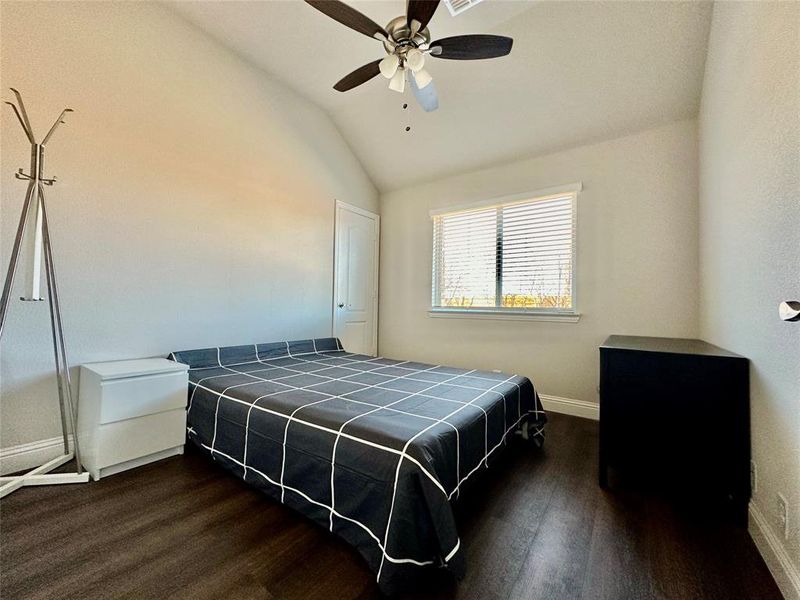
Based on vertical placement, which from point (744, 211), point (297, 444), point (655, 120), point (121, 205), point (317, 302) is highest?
point (655, 120)

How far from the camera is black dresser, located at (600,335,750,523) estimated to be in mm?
1552

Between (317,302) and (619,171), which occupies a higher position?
(619,171)

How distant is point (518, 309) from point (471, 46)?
2.32m

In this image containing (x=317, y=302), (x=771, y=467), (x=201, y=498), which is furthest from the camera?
(x=317, y=302)

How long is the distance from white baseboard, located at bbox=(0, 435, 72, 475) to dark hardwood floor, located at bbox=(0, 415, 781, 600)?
0.30 metres

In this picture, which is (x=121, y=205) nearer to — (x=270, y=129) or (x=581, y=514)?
(x=270, y=129)

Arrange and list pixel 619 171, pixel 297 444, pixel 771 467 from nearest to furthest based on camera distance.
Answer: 1. pixel 771 467
2. pixel 297 444
3. pixel 619 171

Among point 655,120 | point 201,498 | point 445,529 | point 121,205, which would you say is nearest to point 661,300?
point 655,120

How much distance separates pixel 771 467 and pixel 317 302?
11.3 feet

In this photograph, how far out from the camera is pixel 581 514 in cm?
158

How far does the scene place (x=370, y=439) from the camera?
134 centimetres

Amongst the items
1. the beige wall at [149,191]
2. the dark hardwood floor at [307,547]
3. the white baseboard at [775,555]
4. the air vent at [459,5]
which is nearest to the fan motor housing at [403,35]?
the air vent at [459,5]

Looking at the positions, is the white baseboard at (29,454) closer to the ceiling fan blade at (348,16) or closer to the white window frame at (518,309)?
the ceiling fan blade at (348,16)

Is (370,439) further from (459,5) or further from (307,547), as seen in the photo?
(459,5)
